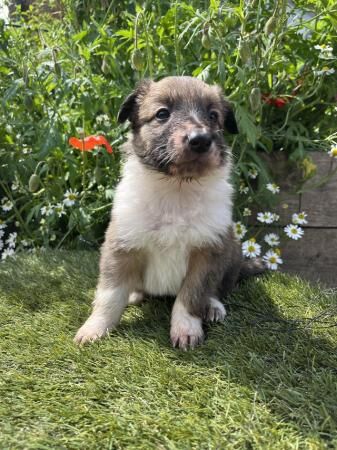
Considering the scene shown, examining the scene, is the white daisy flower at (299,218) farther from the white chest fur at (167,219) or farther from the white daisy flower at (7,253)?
the white daisy flower at (7,253)

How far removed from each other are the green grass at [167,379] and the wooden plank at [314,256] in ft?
3.57

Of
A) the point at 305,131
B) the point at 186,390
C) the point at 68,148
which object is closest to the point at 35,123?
the point at 68,148

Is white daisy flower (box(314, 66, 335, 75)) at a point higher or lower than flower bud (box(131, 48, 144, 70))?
lower

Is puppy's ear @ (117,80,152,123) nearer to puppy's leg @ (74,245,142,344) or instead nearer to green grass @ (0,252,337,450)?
→ puppy's leg @ (74,245,142,344)

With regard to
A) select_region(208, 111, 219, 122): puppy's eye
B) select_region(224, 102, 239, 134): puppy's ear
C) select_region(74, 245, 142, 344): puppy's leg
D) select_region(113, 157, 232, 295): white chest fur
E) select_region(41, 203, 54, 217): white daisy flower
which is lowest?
select_region(41, 203, 54, 217): white daisy flower

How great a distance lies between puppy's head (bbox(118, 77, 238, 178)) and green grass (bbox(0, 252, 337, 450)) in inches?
40.2

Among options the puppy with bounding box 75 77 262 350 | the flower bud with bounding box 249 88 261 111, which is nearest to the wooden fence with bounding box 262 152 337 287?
the flower bud with bounding box 249 88 261 111

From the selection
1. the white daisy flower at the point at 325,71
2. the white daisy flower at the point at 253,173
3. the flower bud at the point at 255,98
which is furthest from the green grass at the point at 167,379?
the white daisy flower at the point at 325,71

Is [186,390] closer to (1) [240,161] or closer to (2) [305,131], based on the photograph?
(1) [240,161]

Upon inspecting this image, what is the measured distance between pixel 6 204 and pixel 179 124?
103 inches

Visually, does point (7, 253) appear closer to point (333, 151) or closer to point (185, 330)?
point (185, 330)

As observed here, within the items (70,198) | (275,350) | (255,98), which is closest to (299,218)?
(255,98)

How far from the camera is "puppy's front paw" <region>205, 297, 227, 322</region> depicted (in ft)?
8.81

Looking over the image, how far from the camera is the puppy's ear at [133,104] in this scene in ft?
9.19
